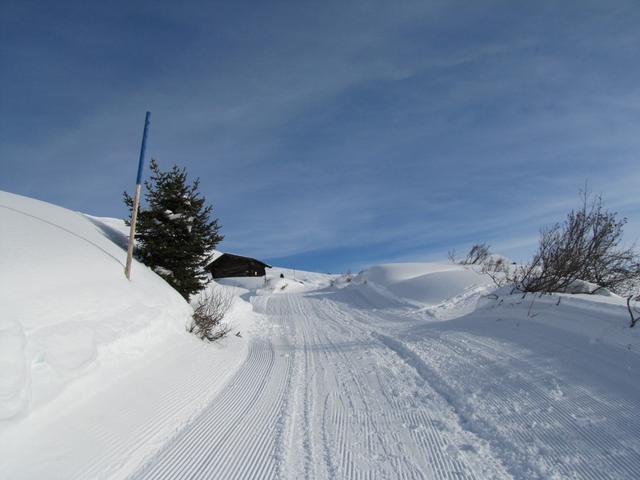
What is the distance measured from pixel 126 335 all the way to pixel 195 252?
20.4ft

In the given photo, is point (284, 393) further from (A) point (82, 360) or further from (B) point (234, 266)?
(B) point (234, 266)

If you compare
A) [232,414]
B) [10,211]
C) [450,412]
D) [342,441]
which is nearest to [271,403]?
[232,414]

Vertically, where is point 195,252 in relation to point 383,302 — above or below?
above

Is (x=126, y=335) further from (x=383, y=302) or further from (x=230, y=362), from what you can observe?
(x=383, y=302)

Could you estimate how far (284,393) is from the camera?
4.94 metres

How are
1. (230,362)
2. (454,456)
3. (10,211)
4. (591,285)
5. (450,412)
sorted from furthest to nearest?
(591,285), (230,362), (10,211), (450,412), (454,456)

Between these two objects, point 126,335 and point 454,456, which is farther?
point 126,335

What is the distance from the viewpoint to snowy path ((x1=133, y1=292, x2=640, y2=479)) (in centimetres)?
292

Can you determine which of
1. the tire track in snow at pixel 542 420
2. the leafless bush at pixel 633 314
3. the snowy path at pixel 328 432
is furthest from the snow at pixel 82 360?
the leafless bush at pixel 633 314

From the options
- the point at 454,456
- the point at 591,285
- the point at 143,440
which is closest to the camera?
the point at 454,456

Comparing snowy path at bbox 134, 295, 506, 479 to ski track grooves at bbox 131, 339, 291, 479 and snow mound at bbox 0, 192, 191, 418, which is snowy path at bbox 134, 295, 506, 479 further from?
snow mound at bbox 0, 192, 191, 418

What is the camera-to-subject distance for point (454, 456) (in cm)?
308

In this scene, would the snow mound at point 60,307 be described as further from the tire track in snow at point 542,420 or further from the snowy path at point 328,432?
the tire track in snow at point 542,420

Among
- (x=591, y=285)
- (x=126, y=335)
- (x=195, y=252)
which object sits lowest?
(x=126, y=335)
